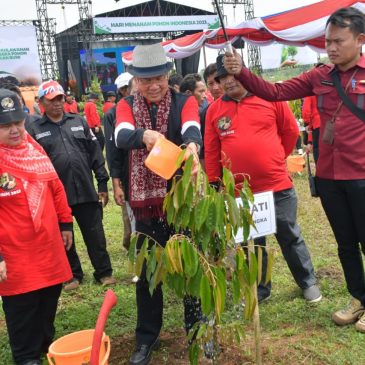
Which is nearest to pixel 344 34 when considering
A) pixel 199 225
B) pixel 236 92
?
pixel 236 92

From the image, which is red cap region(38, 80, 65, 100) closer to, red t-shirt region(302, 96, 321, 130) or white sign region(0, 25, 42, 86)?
red t-shirt region(302, 96, 321, 130)

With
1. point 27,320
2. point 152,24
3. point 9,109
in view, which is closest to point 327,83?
point 9,109

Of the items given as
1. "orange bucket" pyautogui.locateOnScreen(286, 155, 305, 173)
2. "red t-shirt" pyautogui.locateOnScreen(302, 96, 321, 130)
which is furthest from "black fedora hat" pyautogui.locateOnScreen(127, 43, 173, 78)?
"orange bucket" pyautogui.locateOnScreen(286, 155, 305, 173)

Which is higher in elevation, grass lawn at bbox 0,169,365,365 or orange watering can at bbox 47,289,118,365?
orange watering can at bbox 47,289,118,365

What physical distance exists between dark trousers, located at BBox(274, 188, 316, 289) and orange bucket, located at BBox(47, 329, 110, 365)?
1593 millimetres

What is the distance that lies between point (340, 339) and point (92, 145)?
2483 millimetres

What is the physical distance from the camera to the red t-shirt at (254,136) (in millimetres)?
3137

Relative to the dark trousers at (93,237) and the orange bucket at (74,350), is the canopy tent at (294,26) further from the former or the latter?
the orange bucket at (74,350)

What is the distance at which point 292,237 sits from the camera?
336 cm

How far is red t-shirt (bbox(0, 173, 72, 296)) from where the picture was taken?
2584 millimetres

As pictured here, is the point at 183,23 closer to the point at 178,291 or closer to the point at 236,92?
the point at 236,92

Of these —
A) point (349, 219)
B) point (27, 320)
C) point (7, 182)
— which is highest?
point (7, 182)

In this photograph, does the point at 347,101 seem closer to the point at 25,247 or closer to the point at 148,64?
the point at 148,64

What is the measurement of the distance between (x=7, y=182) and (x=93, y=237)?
1.66 metres
